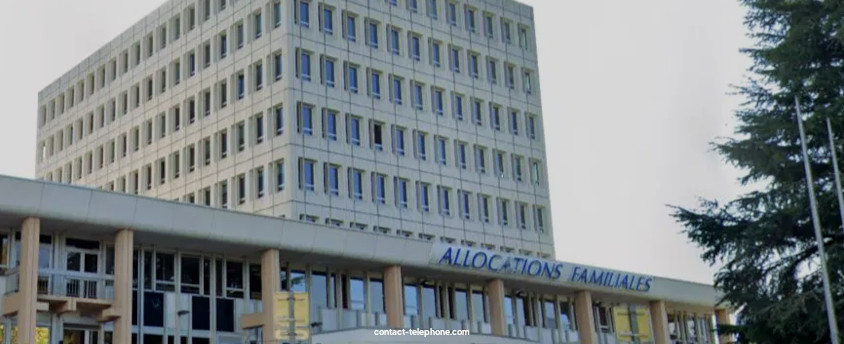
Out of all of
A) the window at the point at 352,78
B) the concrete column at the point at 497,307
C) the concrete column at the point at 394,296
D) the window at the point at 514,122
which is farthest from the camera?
the window at the point at 514,122

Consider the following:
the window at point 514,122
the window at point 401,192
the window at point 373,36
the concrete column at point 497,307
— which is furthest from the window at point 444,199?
the concrete column at point 497,307

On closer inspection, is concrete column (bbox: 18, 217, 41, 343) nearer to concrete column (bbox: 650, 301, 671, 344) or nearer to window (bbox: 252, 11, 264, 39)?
window (bbox: 252, 11, 264, 39)

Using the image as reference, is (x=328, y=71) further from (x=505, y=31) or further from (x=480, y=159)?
(x=505, y=31)

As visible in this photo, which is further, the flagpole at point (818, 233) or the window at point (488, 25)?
the window at point (488, 25)

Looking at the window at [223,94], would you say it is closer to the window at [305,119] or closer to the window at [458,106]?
the window at [305,119]

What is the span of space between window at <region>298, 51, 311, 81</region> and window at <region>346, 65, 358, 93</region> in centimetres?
235

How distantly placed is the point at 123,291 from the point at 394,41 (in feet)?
90.7

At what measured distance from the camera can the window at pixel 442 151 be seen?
62250 millimetres

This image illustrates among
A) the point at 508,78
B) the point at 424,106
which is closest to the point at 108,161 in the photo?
the point at 424,106

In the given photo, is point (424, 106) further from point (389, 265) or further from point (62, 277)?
point (62, 277)

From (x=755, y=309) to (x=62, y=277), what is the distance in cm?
2212

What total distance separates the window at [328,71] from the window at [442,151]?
289 inches

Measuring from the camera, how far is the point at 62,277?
38688 millimetres

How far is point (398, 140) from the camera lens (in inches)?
2392
